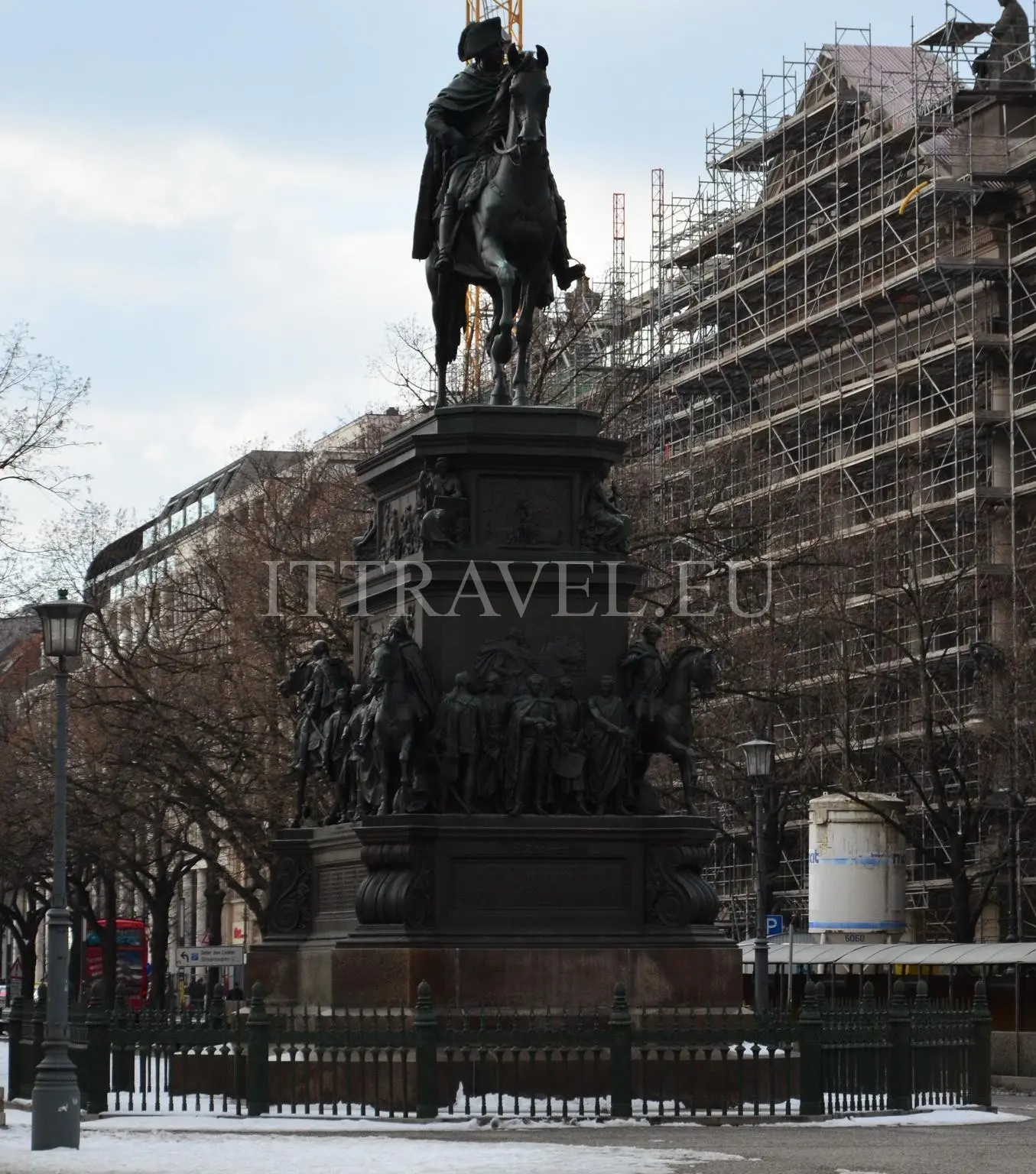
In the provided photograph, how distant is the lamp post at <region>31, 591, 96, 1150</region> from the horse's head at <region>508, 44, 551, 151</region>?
5697mm

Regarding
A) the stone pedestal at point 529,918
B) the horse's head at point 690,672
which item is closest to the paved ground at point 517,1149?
the stone pedestal at point 529,918

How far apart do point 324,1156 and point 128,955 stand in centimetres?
8015

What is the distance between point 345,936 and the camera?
22.8 m

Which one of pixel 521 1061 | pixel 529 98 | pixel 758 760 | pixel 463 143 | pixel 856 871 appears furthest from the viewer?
pixel 856 871

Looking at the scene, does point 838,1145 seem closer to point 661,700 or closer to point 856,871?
point 661,700

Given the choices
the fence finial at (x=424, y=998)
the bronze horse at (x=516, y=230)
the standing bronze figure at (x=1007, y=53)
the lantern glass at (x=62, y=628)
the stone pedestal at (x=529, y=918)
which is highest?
the standing bronze figure at (x=1007, y=53)

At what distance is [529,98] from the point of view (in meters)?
24.1

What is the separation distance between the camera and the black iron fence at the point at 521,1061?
819 inches

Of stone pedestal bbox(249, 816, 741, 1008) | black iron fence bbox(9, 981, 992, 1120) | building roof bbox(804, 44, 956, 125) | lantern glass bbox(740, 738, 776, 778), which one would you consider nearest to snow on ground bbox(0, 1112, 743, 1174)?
black iron fence bbox(9, 981, 992, 1120)

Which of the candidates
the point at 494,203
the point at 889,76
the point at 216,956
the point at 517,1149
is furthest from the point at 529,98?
the point at 889,76

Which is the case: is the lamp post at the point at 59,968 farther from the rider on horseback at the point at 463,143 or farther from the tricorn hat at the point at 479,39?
the tricorn hat at the point at 479,39

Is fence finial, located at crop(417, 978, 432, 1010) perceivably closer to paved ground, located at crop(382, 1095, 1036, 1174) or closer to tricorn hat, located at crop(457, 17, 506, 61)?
paved ground, located at crop(382, 1095, 1036, 1174)

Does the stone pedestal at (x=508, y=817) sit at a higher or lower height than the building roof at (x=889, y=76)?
lower

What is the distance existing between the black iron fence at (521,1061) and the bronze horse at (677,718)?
2.27m
